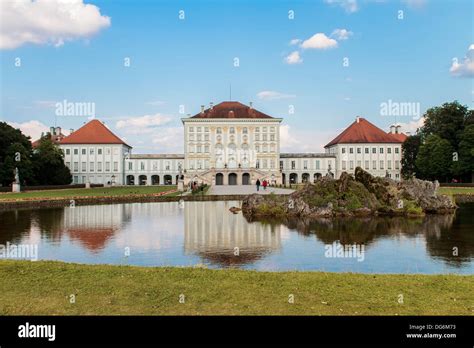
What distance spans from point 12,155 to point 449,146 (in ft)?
166

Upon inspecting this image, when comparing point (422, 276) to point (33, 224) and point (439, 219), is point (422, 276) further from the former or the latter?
point (33, 224)

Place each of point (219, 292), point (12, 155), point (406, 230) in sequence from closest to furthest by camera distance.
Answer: point (219, 292)
point (406, 230)
point (12, 155)

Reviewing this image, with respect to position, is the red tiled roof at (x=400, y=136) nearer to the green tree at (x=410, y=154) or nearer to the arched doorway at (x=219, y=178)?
the green tree at (x=410, y=154)

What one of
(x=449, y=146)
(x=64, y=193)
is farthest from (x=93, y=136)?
(x=449, y=146)

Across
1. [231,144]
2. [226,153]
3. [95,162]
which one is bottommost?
[95,162]

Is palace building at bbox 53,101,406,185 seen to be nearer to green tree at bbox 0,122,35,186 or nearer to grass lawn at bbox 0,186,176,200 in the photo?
green tree at bbox 0,122,35,186

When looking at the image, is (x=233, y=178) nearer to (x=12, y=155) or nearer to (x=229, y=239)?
(x=12, y=155)

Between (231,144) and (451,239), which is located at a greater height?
(231,144)

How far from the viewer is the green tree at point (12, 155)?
45719 mm

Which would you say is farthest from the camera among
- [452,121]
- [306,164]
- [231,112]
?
[306,164]

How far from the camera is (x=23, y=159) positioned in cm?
4734

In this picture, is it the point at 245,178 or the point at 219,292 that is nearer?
the point at 219,292

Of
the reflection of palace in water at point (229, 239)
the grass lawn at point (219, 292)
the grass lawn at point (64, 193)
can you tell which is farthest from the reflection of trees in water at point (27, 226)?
the grass lawn at point (64, 193)

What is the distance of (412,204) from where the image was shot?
20.1 metres
